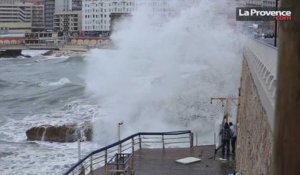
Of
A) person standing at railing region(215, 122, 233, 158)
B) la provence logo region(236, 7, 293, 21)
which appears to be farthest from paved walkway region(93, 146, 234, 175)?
la provence logo region(236, 7, 293, 21)

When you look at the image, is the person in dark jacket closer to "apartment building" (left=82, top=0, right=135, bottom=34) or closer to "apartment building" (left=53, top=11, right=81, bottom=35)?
"apartment building" (left=82, top=0, right=135, bottom=34)

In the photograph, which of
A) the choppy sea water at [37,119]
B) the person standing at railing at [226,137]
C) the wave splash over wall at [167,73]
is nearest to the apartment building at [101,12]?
the choppy sea water at [37,119]

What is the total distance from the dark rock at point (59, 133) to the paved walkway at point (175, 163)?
10.3 meters

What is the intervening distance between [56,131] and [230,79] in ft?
33.3

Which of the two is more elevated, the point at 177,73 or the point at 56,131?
the point at 177,73

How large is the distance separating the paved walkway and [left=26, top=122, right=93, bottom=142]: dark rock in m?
10.3

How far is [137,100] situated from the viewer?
104 feet

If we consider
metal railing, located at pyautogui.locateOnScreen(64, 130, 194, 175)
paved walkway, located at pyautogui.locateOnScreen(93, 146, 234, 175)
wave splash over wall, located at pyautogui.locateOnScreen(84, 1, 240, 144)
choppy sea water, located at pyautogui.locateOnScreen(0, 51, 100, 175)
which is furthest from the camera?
wave splash over wall, located at pyautogui.locateOnScreen(84, 1, 240, 144)

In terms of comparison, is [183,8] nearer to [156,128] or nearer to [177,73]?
[177,73]

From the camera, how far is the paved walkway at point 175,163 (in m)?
14.4

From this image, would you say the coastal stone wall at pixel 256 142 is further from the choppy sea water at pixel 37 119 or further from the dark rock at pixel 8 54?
the dark rock at pixel 8 54

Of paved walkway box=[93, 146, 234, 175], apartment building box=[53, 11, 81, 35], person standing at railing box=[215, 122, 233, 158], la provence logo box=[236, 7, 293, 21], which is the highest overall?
apartment building box=[53, 11, 81, 35]

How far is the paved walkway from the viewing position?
14377 millimetres

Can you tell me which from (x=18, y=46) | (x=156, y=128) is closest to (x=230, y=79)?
(x=156, y=128)
